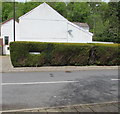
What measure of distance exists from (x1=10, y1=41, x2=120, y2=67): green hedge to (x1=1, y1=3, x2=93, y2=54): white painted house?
663cm

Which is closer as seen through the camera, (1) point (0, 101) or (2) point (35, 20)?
(1) point (0, 101)

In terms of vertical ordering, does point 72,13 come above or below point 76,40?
above

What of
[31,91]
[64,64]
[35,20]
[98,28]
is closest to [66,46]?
[64,64]

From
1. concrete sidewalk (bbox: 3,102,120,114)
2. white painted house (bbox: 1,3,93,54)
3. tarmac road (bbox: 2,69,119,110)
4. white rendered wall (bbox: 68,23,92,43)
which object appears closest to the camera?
concrete sidewalk (bbox: 3,102,120,114)

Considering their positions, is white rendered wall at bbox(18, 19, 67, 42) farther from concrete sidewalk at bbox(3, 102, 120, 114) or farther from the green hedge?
concrete sidewalk at bbox(3, 102, 120, 114)

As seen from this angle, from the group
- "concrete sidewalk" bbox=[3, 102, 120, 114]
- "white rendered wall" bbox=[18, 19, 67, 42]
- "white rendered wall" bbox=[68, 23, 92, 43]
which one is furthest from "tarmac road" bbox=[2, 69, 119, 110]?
"white rendered wall" bbox=[68, 23, 92, 43]

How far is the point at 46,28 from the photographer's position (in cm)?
1764

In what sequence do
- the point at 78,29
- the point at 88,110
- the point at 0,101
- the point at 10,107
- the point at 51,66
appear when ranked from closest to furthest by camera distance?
the point at 88,110
the point at 10,107
the point at 0,101
the point at 51,66
the point at 78,29

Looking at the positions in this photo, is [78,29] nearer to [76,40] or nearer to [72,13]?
[76,40]

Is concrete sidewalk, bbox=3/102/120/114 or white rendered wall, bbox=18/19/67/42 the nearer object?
concrete sidewalk, bbox=3/102/120/114

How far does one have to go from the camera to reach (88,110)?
387cm

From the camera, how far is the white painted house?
1706 cm

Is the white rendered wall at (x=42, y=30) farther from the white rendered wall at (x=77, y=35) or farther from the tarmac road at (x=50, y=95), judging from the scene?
the tarmac road at (x=50, y=95)

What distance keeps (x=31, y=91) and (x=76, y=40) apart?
1392 cm
